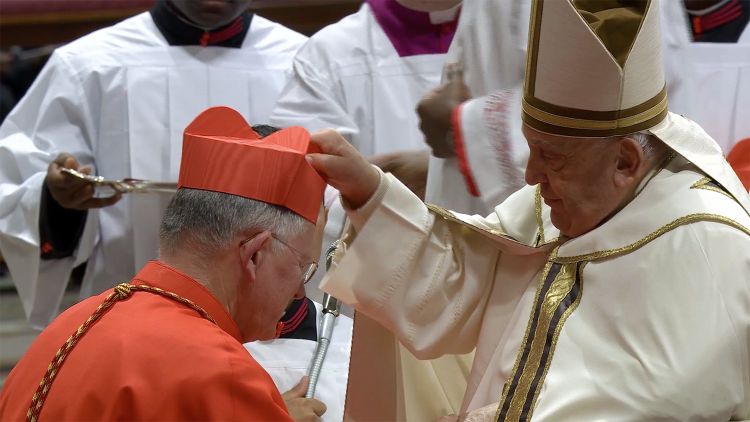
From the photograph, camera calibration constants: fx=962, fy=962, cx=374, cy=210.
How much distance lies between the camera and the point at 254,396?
6.03ft

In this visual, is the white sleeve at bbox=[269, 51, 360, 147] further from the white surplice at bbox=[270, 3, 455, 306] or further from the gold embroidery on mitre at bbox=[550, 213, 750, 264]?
the gold embroidery on mitre at bbox=[550, 213, 750, 264]

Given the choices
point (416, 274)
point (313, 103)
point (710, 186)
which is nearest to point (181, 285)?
point (416, 274)

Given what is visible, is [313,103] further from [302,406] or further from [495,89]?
[302,406]

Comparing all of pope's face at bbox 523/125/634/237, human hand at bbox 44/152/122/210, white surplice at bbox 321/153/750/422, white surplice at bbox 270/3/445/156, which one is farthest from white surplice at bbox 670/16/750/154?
human hand at bbox 44/152/122/210

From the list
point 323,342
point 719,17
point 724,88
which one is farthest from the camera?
point 719,17

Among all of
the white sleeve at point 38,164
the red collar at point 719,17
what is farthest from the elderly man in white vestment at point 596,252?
the white sleeve at point 38,164

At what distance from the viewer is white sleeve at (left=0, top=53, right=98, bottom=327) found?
4.36 m

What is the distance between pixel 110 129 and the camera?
4551 mm

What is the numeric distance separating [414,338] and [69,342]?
91 cm

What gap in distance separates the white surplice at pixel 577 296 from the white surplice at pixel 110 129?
2.20m

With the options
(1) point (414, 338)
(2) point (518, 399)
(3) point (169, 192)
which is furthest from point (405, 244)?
(3) point (169, 192)

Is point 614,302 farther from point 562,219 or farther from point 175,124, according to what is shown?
point 175,124

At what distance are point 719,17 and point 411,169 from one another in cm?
177

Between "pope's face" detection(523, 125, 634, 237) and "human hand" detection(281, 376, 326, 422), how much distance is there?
3.26 ft
